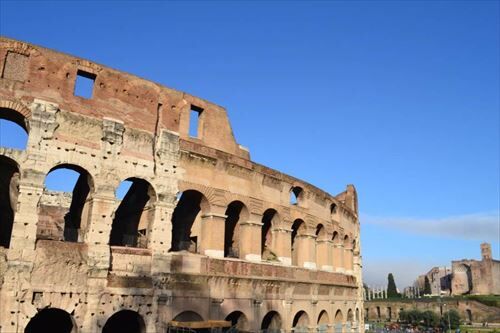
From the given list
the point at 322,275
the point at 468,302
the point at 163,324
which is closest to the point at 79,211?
the point at 163,324

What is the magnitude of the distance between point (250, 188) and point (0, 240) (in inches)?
399

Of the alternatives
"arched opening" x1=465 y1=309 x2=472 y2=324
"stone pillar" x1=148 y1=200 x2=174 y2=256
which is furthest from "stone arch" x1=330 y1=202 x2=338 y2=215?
"arched opening" x1=465 y1=309 x2=472 y2=324

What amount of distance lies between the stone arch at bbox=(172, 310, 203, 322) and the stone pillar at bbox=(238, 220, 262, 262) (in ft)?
9.67

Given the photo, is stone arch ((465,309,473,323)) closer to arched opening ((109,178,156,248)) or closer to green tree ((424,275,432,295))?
green tree ((424,275,432,295))

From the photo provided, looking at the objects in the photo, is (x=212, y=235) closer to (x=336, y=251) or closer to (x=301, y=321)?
(x=301, y=321)

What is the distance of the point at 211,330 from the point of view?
14.0 metres

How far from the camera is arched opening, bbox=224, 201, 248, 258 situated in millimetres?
17172

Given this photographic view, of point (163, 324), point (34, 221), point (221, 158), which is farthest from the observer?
point (221, 158)

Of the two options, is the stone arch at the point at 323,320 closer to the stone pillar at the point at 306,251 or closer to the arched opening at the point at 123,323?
the stone pillar at the point at 306,251

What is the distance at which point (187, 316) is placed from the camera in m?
14.3

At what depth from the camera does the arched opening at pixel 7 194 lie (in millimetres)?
16434

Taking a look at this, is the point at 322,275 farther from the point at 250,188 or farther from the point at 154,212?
the point at 154,212

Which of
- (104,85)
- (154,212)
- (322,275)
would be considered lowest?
(322,275)

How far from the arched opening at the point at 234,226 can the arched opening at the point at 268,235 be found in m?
1.08
